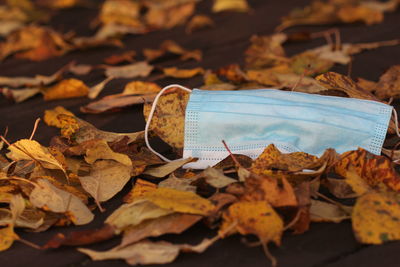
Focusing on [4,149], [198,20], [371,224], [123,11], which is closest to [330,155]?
[371,224]

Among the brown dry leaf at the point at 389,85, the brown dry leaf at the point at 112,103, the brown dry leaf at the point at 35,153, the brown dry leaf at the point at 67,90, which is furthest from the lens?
the brown dry leaf at the point at 67,90

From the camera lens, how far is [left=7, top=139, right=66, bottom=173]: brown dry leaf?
1.44m

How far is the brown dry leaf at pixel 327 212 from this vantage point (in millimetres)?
1193

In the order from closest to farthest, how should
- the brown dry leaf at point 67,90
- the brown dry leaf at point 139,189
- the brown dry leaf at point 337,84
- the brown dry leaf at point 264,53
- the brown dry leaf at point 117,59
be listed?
the brown dry leaf at point 139,189 → the brown dry leaf at point 337,84 → the brown dry leaf at point 67,90 → the brown dry leaf at point 264,53 → the brown dry leaf at point 117,59

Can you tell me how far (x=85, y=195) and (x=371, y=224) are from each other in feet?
2.26

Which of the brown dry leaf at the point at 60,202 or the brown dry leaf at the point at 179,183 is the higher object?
the brown dry leaf at the point at 179,183

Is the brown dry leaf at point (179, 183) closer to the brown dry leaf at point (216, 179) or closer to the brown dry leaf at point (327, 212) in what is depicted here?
the brown dry leaf at point (216, 179)

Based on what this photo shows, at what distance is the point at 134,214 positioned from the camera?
3.95 feet

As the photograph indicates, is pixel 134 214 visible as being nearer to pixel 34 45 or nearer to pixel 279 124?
pixel 279 124

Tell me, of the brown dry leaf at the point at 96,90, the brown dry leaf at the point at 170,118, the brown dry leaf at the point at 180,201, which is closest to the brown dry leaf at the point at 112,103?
the brown dry leaf at the point at 96,90

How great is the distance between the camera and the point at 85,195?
4.57 feet

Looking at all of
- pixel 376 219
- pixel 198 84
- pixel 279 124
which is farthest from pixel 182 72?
pixel 376 219

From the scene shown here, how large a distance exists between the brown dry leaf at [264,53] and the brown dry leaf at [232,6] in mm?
675

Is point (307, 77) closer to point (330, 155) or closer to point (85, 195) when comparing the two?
point (330, 155)
